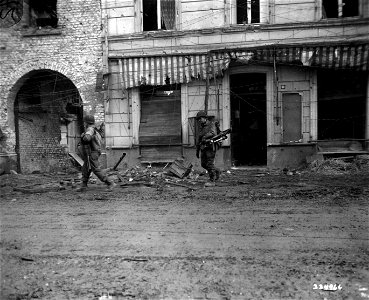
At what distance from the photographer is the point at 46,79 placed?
15914mm

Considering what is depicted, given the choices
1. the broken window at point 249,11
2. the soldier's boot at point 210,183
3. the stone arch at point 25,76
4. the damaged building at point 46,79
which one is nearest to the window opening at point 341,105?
the broken window at point 249,11

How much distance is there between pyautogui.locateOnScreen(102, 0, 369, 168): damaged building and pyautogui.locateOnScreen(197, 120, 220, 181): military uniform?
8.22ft

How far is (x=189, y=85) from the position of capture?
557 inches

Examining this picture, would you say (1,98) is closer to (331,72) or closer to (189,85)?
(189,85)

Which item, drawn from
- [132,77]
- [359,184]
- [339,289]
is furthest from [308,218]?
[132,77]

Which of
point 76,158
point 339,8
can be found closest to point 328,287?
point 339,8

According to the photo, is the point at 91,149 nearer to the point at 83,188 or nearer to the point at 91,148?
the point at 91,148

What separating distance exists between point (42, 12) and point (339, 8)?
1121 centimetres

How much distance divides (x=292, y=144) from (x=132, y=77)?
20.7 ft

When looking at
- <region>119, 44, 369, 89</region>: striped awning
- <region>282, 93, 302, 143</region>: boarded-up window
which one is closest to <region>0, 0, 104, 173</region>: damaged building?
<region>119, 44, 369, 89</region>: striped awning

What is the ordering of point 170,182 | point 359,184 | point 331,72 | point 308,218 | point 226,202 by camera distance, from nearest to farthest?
point 308,218, point 226,202, point 359,184, point 170,182, point 331,72

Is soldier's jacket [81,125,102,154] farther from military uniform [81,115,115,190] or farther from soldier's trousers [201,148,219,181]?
soldier's trousers [201,148,219,181]

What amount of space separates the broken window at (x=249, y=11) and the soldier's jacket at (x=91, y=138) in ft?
23.7

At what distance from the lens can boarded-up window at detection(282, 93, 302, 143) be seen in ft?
44.7
